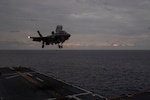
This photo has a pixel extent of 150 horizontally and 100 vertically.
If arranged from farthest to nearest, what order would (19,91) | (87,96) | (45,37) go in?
(19,91) → (87,96) → (45,37)

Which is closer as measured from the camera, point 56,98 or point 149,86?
point 56,98

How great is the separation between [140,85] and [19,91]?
3965cm

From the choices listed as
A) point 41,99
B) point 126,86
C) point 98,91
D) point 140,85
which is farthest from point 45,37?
point 140,85

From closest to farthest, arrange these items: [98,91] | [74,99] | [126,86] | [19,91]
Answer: [74,99]
[19,91]
[98,91]
[126,86]

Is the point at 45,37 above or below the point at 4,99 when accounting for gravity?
above

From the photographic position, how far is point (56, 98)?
31.1 meters

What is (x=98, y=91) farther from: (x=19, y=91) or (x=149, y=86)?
(x=19, y=91)

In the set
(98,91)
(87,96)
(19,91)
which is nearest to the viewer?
(87,96)

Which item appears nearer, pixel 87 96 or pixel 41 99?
pixel 41 99

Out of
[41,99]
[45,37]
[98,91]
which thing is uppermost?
[45,37]

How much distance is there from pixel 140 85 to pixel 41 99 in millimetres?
39188

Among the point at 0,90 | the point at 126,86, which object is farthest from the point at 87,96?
the point at 126,86

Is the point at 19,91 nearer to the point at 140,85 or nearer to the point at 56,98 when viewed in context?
the point at 56,98

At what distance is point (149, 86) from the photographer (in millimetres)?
57594
